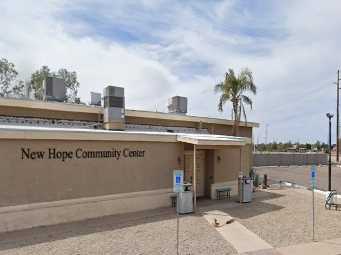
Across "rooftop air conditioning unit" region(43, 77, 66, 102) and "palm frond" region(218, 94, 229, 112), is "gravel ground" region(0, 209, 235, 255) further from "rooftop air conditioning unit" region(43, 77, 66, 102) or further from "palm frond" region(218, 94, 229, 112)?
"palm frond" region(218, 94, 229, 112)

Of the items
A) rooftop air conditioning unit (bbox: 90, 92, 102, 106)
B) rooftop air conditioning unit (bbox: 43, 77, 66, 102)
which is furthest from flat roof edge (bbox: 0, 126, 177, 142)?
rooftop air conditioning unit (bbox: 90, 92, 102, 106)

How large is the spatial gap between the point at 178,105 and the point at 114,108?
529 cm

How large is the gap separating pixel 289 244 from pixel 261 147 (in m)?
66.2

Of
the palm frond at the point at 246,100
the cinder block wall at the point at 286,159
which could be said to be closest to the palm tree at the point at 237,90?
the palm frond at the point at 246,100

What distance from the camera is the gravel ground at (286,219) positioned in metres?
10.7

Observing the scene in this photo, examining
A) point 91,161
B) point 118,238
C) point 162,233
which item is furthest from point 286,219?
point 91,161

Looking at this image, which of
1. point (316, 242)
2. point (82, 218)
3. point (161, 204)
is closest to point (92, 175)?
point (82, 218)

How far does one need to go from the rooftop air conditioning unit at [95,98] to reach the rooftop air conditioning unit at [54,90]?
79.1 inches

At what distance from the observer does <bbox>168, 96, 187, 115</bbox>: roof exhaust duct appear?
20.1 metres

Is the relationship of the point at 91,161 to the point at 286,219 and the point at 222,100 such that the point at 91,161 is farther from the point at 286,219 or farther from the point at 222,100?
the point at 222,100

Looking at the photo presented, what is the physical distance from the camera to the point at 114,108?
15.7m

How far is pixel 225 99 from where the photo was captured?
74.6 ft

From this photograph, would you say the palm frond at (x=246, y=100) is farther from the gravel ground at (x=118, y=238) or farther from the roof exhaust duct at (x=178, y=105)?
the gravel ground at (x=118, y=238)

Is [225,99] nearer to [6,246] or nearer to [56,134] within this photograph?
[56,134]
